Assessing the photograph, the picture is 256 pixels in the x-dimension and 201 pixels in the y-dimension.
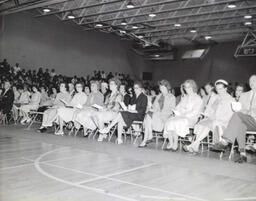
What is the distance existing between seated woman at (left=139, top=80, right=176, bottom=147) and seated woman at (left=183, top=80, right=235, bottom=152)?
2.90 feet

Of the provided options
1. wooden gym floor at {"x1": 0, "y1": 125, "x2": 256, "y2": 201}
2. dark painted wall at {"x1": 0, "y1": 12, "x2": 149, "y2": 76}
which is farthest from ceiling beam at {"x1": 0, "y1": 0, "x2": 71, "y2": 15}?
wooden gym floor at {"x1": 0, "y1": 125, "x2": 256, "y2": 201}

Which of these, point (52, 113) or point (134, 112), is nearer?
point (134, 112)

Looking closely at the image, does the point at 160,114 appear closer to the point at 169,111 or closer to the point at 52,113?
the point at 169,111

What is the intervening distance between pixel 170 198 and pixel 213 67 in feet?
59.4

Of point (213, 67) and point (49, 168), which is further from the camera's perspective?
point (213, 67)

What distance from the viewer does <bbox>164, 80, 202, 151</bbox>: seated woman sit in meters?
5.88

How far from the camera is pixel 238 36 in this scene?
1873cm

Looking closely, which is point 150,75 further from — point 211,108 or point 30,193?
point 30,193

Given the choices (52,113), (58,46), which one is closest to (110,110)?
(52,113)

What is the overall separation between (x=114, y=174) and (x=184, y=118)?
224 centimetres

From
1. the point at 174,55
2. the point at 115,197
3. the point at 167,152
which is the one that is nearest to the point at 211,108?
the point at 167,152

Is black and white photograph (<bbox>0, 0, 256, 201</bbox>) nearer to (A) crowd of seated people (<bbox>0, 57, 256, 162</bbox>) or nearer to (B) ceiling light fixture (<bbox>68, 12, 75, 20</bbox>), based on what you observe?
(A) crowd of seated people (<bbox>0, 57, 256, 162</bbox>)

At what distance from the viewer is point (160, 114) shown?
6832mm

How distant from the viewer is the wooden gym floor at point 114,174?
3.29m
